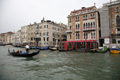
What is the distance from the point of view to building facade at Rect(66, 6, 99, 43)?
21.8 metres

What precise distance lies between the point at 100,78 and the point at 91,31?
18116 millimetres

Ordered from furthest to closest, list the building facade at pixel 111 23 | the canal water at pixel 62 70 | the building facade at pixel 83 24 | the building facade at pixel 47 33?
the building facade at pixel 47 33 < the building facade at pixel 83 24 < the building facade at pixel 111 23 < the canal water at pixel 62 70

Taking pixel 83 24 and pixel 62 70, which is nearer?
pixel 62 70

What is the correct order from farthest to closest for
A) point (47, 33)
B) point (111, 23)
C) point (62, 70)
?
point (47, 33) < point (111, 23) < point (62, 70)

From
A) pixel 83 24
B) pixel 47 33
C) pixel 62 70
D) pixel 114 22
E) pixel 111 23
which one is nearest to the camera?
pixel 62 70

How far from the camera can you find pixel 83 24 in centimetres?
2356

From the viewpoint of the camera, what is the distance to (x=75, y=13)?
83.0ft

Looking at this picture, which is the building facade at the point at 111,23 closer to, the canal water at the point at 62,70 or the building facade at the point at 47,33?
the canal water at the point at 62,70

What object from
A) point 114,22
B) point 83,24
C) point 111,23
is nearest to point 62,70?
point 83,24

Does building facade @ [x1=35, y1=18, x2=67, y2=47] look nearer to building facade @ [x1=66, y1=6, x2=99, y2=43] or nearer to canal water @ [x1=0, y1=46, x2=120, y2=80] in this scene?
building facade @ [x1=66, y1=6, x2=99, y2=43]

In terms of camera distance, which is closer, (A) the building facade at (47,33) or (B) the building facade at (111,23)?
(B) the building facade at (111,23)

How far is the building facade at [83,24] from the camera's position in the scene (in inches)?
860

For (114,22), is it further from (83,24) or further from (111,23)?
(83,24)

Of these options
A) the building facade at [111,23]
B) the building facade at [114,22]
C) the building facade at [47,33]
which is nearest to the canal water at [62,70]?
the building facade at [111,23]
